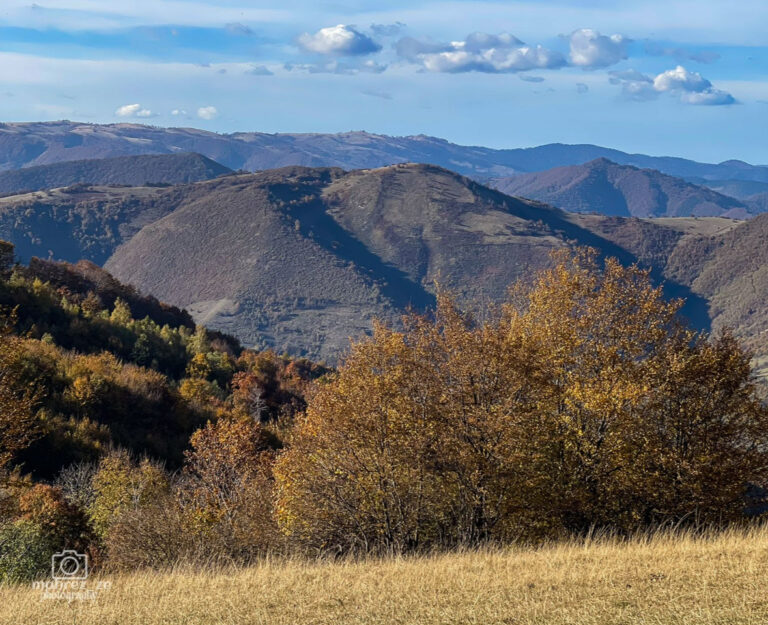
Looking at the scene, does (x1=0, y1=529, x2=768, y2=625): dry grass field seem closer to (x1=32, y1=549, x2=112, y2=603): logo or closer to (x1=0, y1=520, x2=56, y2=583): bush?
(x1=32, y1=549, x2=112, y2=603): logo

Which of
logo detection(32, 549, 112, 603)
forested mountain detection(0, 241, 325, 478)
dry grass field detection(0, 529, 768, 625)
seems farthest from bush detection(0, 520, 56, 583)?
dry grass field detection(0, 529, 768, 625)

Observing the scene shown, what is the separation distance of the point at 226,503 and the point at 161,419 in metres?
28.2

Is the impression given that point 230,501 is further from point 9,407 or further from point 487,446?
point 487,446

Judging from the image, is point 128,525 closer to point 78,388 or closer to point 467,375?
point 467,375

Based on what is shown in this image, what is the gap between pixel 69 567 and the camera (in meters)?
22.8

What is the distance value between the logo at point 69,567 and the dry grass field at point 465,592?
61.8 inches

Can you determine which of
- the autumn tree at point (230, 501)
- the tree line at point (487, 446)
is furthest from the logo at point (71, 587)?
the autumn tree at point (230, 501)

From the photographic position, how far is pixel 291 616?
574 inches

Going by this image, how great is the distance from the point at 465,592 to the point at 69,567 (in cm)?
1334

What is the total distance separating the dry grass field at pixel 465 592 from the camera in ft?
45.3

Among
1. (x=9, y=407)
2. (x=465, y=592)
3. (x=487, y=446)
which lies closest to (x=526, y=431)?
(x=487, y=446)

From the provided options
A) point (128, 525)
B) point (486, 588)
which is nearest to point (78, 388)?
point (128, 525)

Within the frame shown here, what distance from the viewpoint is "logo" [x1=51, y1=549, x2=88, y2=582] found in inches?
759

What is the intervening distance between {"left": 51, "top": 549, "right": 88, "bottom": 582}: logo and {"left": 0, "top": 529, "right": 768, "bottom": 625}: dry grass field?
5.15ft
